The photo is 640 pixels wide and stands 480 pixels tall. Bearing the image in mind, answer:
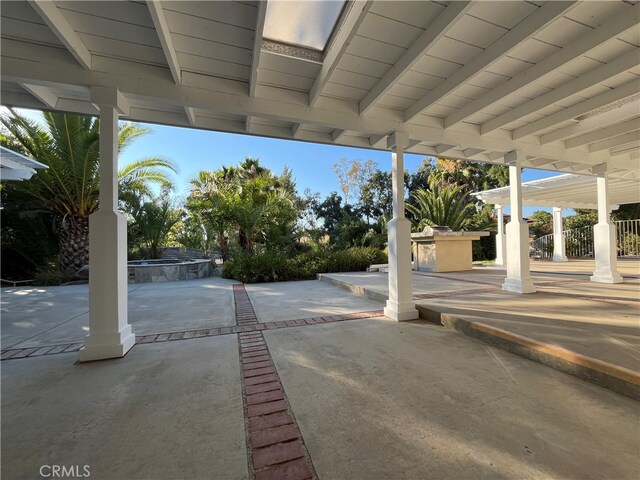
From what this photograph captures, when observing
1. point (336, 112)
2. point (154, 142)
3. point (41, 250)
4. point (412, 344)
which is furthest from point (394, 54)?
point (41, 250)

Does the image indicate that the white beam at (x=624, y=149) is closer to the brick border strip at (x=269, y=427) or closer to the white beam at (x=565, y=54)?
the white beam at (x=565, y=54)

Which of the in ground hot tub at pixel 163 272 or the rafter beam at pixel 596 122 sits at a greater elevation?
the rafter beam at pixel 596 122

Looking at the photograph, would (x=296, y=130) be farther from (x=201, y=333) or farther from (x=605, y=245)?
(x=605, y=245)

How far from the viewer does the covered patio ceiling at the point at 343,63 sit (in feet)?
7.31

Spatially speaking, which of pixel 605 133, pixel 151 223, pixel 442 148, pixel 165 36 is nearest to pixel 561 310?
pixel 442 148

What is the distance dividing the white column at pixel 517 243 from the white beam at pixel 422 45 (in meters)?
3.28

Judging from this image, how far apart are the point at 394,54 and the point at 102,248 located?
3491 mm

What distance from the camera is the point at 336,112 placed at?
362 centimetres

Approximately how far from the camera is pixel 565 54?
2613 millimetres

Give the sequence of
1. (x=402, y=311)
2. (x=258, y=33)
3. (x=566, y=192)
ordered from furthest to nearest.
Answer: (x=566, y=192) → (x=402, y=311) → (x=258, y=33)

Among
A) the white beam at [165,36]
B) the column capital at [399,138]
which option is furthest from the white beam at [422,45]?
the white beam at [165,36]

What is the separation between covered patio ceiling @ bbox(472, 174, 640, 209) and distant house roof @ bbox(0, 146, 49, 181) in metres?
12.4

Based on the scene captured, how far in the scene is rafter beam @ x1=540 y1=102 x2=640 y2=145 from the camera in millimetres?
3645

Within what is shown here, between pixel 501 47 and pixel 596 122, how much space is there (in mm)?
2931
